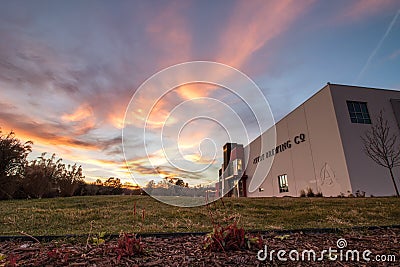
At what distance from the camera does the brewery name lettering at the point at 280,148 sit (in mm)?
16344

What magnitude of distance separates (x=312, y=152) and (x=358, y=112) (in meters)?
3.64

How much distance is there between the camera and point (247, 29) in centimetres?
722

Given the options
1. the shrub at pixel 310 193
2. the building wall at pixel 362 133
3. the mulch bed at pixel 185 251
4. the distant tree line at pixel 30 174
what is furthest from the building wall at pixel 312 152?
the mulch bed at pixel 185 251

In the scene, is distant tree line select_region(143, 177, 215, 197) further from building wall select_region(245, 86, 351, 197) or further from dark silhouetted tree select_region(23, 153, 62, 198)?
building wall select_region(245, 86, 351, 197)

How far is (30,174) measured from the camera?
1023cm

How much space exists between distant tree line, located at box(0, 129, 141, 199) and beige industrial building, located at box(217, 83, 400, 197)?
28.3ft

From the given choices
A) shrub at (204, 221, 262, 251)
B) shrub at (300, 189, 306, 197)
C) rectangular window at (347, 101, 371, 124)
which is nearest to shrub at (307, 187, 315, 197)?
shrub at (300, 189, 306, 197)

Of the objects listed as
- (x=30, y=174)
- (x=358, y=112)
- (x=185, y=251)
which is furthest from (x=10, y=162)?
(x=358, y=112)

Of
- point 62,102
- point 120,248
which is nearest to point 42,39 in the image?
point 62,102

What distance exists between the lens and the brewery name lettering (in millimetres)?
16344

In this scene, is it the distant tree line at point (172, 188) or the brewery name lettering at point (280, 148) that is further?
the brewery name lettering at point (280, 148)

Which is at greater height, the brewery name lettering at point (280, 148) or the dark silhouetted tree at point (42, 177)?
the brewery name lettering at point (280, 148)

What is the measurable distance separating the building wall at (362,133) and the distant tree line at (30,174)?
12.2 meters

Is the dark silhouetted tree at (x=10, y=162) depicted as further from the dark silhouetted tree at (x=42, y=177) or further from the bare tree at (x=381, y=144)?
the bare tree at (x=381, y=144)
